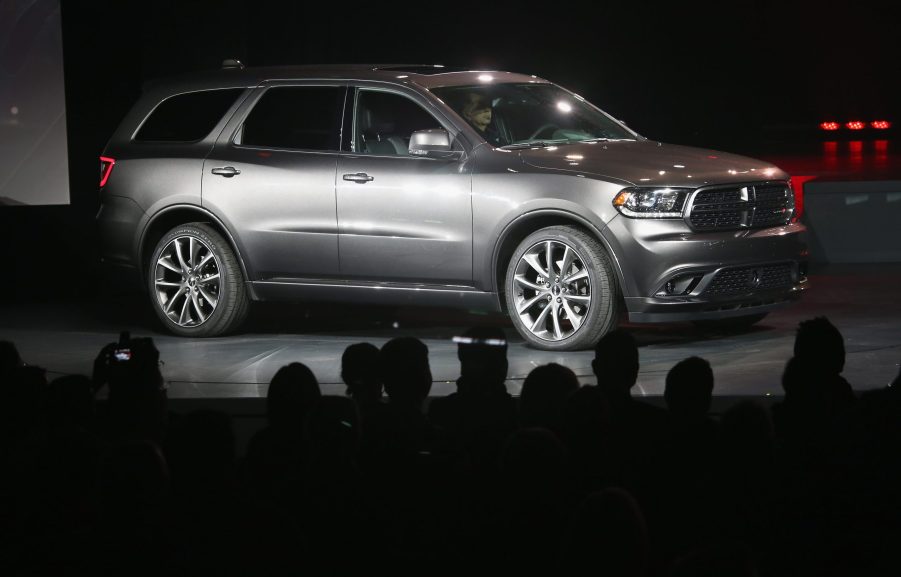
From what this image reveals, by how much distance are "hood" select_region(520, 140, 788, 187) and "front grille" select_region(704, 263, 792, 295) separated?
0.54m

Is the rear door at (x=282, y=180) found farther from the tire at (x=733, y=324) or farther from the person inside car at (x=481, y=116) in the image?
the tire at (x=733, y=324)

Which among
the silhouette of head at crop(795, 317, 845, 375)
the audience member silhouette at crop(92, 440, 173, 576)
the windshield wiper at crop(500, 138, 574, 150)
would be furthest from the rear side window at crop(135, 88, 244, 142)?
the audience member silhouette at crop(92, 440, 173, 576)

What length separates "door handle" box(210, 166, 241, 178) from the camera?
32.4 ft

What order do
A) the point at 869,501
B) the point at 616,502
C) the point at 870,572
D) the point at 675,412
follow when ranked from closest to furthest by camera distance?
the point at 616,502
the point at 870,572
the point at 869,501
the point at 675,412

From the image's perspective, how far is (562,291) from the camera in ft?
29.5

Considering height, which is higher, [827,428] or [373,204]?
[373,204]

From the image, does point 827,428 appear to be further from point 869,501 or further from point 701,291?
point 701,291

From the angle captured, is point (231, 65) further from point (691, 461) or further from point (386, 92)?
point (691, 461)

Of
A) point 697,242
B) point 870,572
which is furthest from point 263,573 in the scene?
point 697,242

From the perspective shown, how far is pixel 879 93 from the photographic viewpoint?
30.6 metres

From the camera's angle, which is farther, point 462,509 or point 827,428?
point 827,428

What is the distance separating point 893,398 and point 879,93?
27.6m

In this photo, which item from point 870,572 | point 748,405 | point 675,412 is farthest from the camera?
point 675,412

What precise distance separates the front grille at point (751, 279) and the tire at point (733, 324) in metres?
0.57
